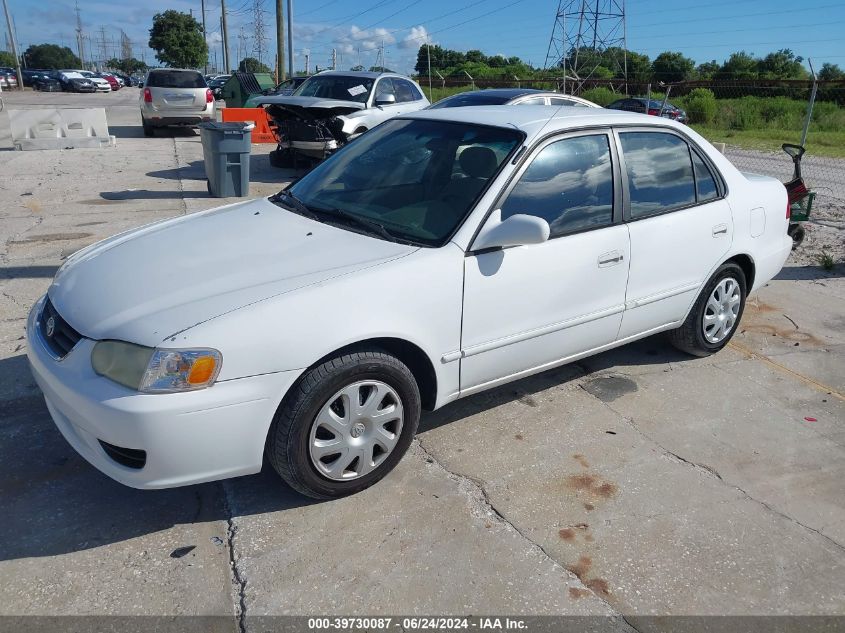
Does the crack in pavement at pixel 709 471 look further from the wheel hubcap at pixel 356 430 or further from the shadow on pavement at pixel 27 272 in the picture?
the shadow on pavement at pixel 27 272

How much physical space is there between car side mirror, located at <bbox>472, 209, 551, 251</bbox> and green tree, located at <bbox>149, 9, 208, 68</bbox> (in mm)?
69140

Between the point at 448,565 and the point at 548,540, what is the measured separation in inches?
18.3

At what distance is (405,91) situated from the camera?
13141mm

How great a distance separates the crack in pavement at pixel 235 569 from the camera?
250cm

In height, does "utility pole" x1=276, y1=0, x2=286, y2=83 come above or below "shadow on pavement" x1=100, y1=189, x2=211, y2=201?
above

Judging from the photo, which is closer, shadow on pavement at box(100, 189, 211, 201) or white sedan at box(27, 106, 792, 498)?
white sedan at box(27, 106, 792, 498)

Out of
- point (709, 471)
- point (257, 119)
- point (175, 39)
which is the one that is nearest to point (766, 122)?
point (257, 119)

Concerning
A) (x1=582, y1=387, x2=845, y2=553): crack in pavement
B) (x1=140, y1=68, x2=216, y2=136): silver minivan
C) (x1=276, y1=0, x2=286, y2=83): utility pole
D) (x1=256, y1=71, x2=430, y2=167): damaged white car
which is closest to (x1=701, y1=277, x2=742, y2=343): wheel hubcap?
(x1=582, y1=387, x2=845, y2=553): crack in pavement

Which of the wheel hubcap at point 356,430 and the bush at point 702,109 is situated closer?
the wheel hubcap at point 356,430

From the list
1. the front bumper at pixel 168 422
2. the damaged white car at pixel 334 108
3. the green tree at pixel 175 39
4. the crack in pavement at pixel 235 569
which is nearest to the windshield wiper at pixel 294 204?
the front bumper at pixel 168 422

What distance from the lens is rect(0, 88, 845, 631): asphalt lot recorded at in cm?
264

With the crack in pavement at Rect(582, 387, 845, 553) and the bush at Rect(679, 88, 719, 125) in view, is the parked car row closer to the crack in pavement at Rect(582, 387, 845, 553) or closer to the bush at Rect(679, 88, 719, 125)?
the bush at Rect(679, 88, 719, 125)

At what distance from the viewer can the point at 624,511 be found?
10.5 ft

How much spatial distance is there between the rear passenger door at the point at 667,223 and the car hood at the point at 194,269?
5.04 feet
